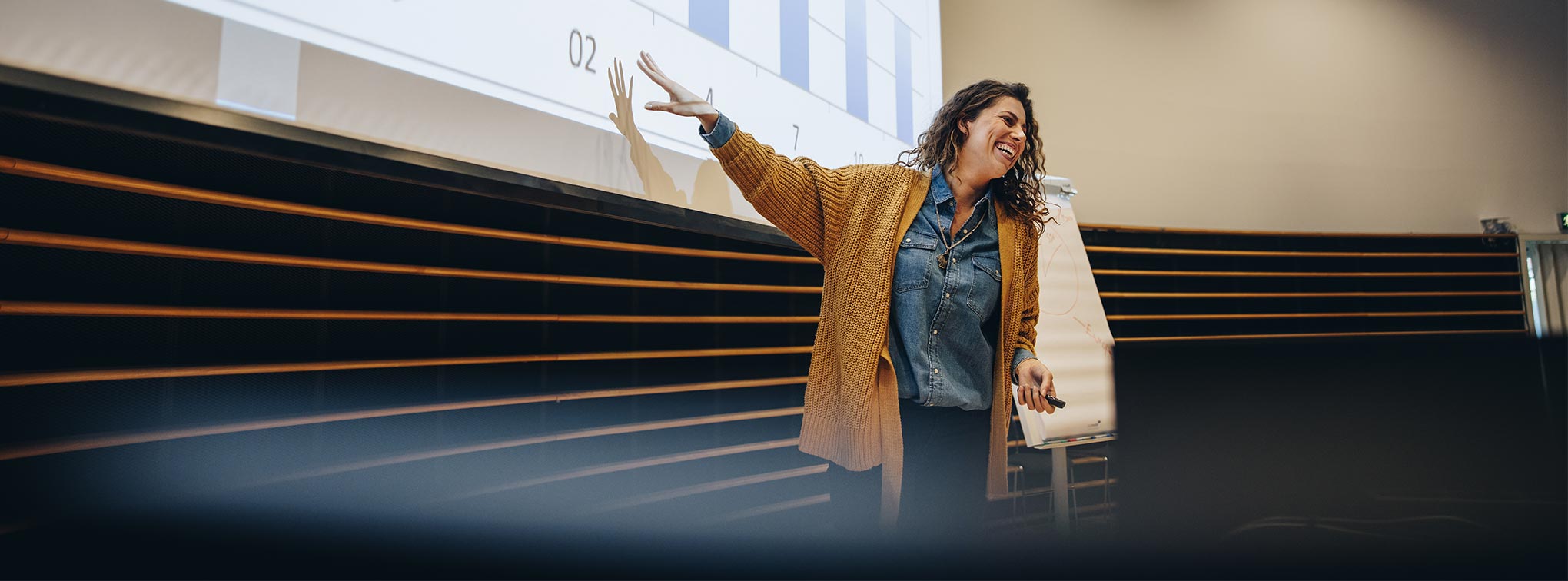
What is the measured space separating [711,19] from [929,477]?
3.98 ft

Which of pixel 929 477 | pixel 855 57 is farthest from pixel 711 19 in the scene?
pixel 929 477

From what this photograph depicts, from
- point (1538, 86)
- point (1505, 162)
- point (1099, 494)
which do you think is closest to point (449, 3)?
point (1099, 494)

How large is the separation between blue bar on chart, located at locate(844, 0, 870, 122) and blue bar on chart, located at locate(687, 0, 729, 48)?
0.58 meters

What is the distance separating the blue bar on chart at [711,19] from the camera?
1.69m

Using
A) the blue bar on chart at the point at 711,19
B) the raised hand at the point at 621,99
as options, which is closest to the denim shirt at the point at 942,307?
the raised hand at the point at 621,99

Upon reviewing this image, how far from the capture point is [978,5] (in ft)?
16.0

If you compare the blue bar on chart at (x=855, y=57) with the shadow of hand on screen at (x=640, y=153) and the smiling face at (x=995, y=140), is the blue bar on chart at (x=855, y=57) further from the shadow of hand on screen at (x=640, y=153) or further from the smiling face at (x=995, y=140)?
the smiling face at (x=995, y=140)

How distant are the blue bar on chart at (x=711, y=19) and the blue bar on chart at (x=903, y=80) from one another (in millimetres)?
949

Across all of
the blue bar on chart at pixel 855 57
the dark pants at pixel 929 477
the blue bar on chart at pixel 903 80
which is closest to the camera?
the dark pants at pixel 929 477

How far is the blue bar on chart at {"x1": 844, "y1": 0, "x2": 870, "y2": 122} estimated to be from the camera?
2.25 m

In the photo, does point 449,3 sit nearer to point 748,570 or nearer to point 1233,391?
point 748,570

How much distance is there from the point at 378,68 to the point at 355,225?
747 mm

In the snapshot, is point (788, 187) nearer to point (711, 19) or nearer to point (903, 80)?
point (711, 19)

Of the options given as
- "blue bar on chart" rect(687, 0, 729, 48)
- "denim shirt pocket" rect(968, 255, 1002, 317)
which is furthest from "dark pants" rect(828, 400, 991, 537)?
"blue bar on chart" rect(687, 0, 729, 48)
